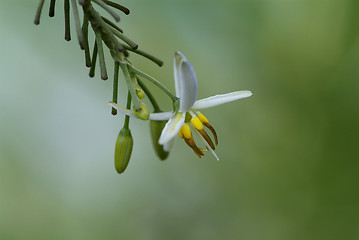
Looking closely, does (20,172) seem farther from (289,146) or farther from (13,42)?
(289,146)

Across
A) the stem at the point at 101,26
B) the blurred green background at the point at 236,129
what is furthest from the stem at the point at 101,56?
the blurred green background at the point at 236,129

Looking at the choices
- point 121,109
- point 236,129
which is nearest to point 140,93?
point 121,109

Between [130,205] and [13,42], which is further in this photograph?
[130,205]

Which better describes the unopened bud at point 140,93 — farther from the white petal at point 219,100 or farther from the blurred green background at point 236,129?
the blurred green background at point 236,129

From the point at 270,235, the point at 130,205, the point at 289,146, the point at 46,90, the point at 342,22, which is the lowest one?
the point at 270,235

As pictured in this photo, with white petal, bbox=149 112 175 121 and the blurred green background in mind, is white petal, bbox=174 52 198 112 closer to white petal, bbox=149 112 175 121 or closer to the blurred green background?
white petal, bbox=149 112 175 121

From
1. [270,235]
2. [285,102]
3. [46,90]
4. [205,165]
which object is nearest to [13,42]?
[46,90]

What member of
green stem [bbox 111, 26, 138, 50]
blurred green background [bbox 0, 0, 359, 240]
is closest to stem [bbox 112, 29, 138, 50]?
green stem [bbox 111, 26, 138, 50]
